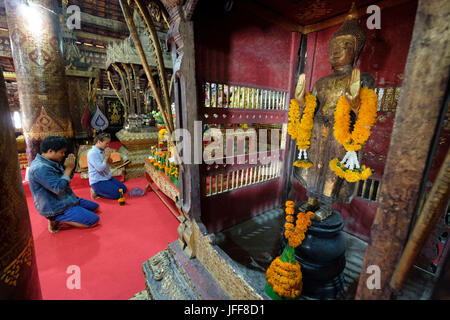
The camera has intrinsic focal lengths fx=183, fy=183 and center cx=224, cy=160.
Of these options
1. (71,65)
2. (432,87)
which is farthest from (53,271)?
(71,65)

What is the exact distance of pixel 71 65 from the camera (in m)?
7.93

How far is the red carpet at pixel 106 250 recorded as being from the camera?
6.57ft

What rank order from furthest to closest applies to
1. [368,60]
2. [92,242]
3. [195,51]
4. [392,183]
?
[92,242]
[368,60]
[195,51]
[392,183]

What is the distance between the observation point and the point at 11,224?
0.88 metres

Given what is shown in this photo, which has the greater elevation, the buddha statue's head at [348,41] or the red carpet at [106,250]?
the buddha statue's head at [348,41]

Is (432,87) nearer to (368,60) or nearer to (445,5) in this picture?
(445,5)

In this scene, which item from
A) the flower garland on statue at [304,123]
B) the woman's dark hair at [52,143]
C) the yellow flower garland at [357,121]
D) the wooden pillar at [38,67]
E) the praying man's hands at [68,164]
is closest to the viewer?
the yellow flower garland at [357,121]

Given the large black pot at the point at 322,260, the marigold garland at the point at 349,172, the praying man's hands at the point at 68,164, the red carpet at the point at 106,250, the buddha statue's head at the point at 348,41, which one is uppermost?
the buddha statue's head at the point at 348,41

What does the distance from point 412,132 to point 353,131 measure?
1.10m

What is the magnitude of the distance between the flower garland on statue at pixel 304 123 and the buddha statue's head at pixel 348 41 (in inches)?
16.2

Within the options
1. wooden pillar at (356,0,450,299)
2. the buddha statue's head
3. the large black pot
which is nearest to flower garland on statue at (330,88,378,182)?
the buddha statue's head

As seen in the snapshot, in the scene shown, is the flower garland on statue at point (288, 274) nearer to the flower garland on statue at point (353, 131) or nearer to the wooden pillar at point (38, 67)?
the flower garland on statue at point (353, 131)

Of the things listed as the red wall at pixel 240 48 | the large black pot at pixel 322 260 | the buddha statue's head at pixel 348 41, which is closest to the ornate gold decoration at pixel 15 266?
the red wall at pixel 240 48

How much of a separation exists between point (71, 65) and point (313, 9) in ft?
32.4
